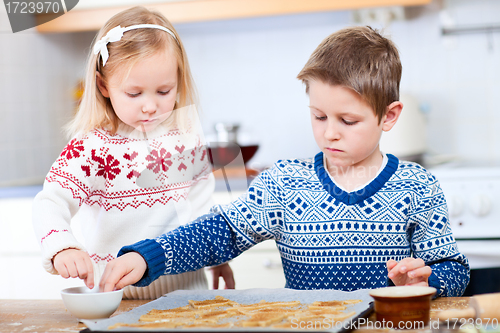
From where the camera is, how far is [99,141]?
1070 mm

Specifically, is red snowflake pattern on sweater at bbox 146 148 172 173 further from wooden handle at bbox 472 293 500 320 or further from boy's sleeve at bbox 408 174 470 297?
wooden handle at bbox 472 293 500 320

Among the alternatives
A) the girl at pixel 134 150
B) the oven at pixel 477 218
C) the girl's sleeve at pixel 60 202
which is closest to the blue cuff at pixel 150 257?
the girl's sleeve at pixel 60 202

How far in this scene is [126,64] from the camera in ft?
3.43

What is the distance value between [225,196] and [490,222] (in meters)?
0.95

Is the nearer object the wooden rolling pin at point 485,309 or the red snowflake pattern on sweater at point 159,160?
the wooden rolling pin at point 485,309

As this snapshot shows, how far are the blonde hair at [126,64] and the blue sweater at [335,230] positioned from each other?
31cm

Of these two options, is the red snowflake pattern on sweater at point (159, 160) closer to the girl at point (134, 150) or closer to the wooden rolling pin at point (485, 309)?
the girl at point (134, 150)

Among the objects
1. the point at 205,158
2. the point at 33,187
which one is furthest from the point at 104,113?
the point at 33,187

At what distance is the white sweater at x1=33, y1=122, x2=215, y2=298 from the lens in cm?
102

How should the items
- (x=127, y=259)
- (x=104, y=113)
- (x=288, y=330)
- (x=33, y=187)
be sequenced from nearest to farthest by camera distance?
(x=288, y=330) → (x=127, y=259) → (x=104, y=113) → (x=33, y=187)

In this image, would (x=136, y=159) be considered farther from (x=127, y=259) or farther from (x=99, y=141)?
(x=127, y=259)

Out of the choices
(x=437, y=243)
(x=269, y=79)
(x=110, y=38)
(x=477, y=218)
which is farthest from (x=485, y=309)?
(x=269, y=79)

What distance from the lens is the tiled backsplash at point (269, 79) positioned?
7.43ft

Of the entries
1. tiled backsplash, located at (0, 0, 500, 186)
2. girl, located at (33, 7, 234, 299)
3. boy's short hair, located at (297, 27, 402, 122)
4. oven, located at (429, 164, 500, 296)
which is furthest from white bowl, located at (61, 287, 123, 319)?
tiled backsplash, located at (0, 0, 500, 186)
